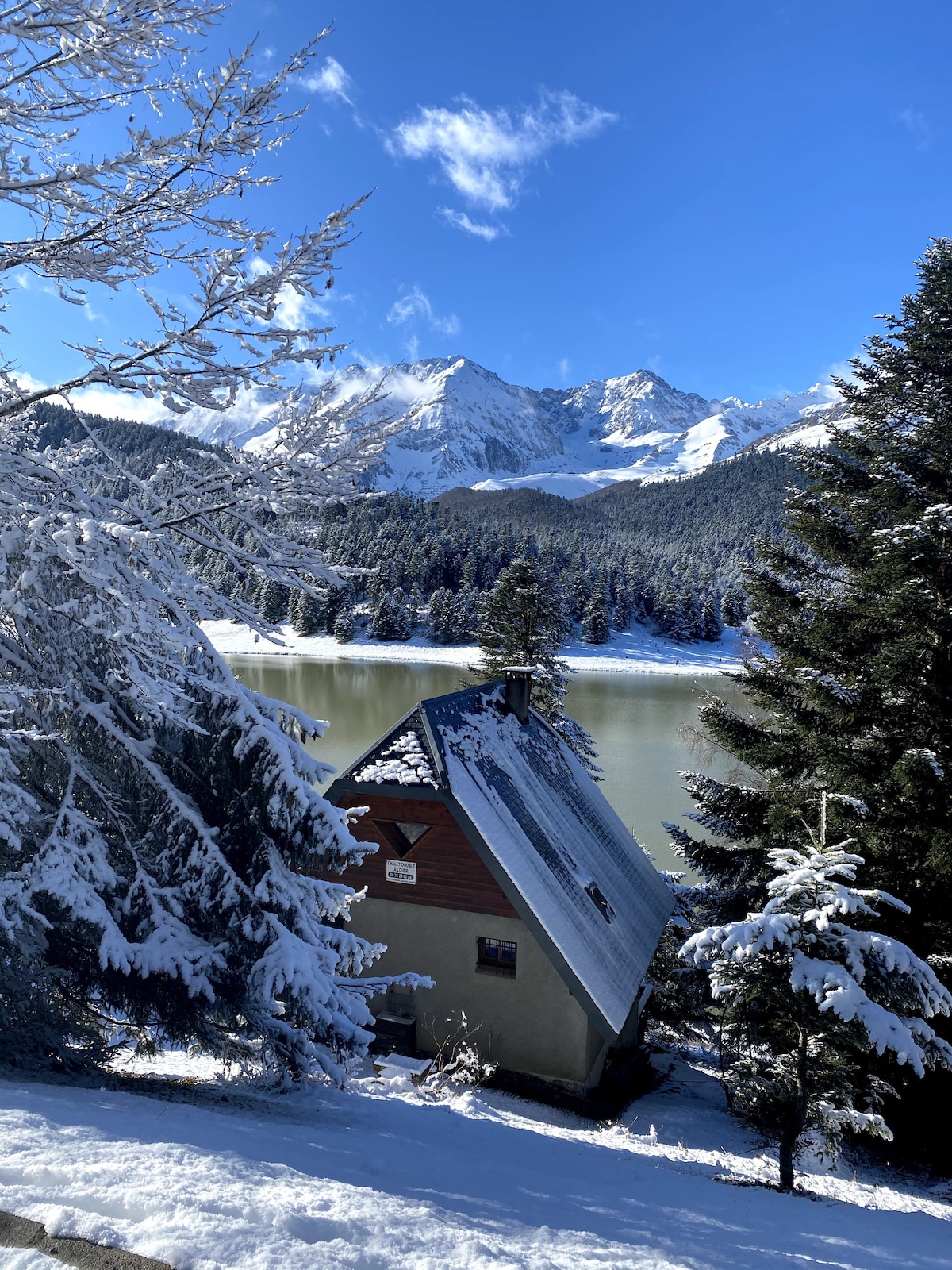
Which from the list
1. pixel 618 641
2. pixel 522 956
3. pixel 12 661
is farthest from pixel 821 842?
pixel 618 641

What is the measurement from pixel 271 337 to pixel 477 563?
94.5 m

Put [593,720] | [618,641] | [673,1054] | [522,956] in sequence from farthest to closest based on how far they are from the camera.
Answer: [618,641], [593,720], [673,1054], [522,956]

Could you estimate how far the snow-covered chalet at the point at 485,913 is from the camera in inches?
381

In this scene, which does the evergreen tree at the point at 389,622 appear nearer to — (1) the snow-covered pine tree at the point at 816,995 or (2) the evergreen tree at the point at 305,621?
(2) the evergreen tree at the point at 305,621

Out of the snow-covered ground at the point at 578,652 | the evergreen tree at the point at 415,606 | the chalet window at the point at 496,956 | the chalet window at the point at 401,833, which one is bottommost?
the chalet window at the point at 496,956

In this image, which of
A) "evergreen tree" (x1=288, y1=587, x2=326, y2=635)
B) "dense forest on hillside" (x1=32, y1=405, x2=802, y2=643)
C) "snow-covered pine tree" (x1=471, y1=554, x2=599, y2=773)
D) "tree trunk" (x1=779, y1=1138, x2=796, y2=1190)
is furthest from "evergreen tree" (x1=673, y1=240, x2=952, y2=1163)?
"evergreen tree" (x1=288, y1=587, x2=326, y2=635)

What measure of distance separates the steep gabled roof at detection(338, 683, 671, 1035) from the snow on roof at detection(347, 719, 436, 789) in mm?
16

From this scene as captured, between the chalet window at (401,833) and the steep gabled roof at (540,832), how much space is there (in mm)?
790

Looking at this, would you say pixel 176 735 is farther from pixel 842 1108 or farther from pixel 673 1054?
pixel 673 1054

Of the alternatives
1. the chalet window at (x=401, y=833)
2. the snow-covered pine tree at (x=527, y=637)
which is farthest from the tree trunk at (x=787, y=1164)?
the snow-covered pine tree at (x=527, y=637)

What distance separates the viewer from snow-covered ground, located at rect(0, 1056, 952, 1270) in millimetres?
2873

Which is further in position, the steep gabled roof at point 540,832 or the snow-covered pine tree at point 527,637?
the snow-covered pine tree at point 527,637

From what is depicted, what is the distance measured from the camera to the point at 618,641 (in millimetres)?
88688

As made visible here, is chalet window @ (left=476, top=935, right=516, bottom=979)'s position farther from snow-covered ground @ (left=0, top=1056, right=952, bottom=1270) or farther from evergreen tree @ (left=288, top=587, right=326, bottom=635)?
evergreen tree @ (left=288, top=587, right=326, bottom=635)
